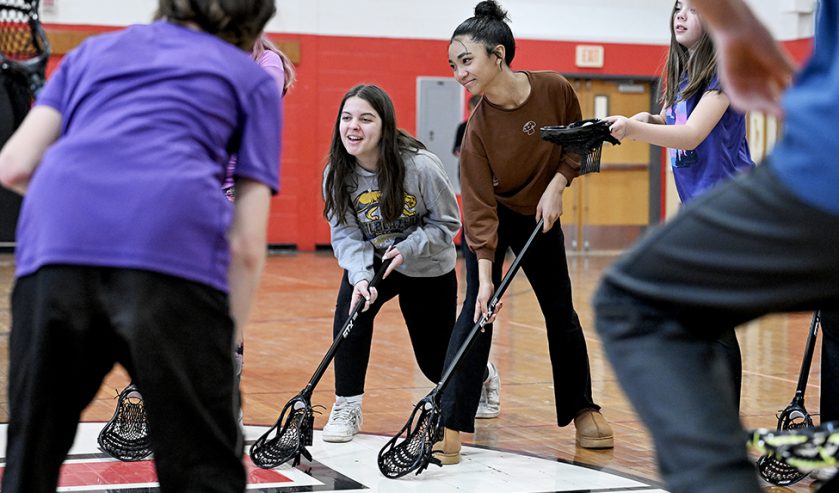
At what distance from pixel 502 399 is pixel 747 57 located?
3.55 metres

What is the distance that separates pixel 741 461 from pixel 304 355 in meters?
4.88

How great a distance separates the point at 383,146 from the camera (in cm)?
404

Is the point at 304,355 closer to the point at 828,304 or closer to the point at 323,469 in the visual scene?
the point at 323,469

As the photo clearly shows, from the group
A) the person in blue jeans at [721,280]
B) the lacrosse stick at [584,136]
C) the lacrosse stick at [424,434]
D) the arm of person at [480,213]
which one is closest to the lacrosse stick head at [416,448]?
the lacrosse stick at [424,434]

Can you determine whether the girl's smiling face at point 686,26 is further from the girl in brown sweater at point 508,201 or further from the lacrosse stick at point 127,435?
the lacrosse stick at point 127,435

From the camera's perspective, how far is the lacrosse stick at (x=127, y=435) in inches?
144

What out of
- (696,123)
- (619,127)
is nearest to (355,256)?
(619,127)

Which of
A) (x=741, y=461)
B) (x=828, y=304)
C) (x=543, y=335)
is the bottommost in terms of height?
(x=543, y=335)

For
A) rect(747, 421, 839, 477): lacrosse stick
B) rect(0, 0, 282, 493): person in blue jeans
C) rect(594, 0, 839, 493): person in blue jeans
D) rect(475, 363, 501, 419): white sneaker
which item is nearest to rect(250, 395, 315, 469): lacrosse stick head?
rect(475, 363, 501, 419): white sneaker

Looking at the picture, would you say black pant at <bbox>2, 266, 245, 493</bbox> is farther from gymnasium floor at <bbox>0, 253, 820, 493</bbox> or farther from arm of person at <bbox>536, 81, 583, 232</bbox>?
arm of person at <bbox>536, 81, 583, 232</bbox>

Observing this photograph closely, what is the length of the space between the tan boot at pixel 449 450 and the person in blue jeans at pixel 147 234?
74.9 inches

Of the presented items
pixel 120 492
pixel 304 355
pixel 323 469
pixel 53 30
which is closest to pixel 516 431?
pixel 323 469

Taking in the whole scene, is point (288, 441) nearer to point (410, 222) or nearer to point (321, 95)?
point (410, 222)

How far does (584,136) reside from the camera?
10.8ft
